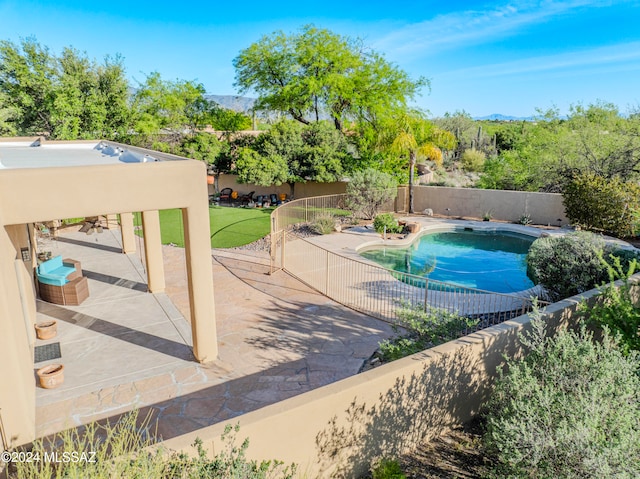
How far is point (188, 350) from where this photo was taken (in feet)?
27.9

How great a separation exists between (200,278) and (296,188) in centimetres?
2108

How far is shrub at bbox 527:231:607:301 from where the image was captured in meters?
9.63

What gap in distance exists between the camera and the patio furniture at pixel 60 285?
1058cm

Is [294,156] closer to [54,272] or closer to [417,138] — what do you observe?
[417,138]

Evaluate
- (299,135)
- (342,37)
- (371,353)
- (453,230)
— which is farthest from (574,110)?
(371,353)

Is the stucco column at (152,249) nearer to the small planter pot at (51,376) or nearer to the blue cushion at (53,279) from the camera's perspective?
the blue cushion at (53,279)

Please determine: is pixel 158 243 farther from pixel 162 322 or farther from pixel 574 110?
pixel 574 110

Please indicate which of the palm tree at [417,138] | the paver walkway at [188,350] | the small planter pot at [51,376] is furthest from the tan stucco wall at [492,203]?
the small planter pot at [51,376]

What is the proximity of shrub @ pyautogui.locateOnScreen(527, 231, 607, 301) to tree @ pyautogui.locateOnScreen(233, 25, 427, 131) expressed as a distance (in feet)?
59.9

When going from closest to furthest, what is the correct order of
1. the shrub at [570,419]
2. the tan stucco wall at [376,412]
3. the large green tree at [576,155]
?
1. the shrub at [570,419]
2. the tan stucco wall at [376,412]
3. the large green tree at [576,155]

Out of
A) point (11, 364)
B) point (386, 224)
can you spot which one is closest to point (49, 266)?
point (11, 364)

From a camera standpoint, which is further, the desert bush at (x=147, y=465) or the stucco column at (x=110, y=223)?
the stucco column at (x=110, y=223)

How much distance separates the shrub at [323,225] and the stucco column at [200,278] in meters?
11.9

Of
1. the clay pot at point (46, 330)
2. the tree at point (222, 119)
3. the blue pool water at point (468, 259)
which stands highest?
the tree at point (222, 119)
